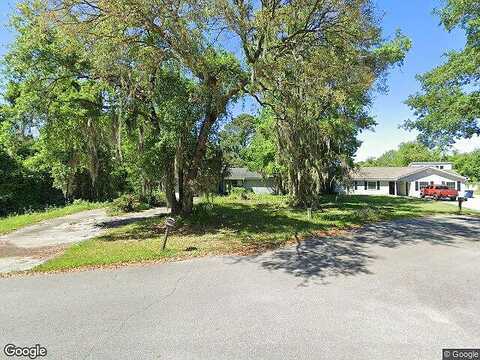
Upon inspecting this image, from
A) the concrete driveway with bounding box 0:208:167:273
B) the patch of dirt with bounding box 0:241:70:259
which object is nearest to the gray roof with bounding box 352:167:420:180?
the concrete driveway with bounding box 0:208:167:273

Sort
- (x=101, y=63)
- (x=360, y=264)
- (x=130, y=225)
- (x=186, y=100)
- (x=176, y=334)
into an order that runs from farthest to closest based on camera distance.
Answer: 1. (x=130, y=225)
2. (x=186, y=100)
3. (x=101, y=63)
4. (x=360, y=264)
5. (x=176, y=334)

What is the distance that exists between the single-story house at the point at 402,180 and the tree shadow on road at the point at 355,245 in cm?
2552

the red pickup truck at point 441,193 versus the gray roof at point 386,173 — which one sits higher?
the gray roof at point 386,173

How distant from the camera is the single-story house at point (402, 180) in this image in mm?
39125

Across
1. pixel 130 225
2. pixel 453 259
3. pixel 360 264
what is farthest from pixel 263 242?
pixel 130 225

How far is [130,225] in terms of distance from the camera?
15.0m

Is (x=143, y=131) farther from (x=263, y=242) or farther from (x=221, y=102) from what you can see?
(x=263, y=242)

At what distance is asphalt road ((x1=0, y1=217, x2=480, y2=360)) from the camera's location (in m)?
4.14

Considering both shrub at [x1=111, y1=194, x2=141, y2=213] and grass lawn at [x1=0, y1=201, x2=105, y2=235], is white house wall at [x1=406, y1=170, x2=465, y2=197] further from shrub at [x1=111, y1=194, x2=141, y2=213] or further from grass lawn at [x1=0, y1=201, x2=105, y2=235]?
grass lawn at [x1=0, y1=201, x2=105, y2=235]

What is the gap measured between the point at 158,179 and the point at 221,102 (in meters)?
4.43

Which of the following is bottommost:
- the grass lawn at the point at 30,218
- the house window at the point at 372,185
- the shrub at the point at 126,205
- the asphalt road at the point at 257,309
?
the asphalt road at the point at 257,309

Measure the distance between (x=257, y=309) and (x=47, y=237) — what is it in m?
10.5

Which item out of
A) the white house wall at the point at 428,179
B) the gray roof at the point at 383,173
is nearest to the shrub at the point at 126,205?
the gray roof at the point at 383,173

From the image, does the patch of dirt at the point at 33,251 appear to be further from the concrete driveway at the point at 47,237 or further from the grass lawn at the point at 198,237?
the grass lawn at the point at 198,237
